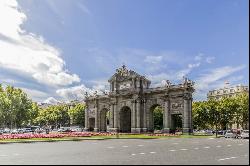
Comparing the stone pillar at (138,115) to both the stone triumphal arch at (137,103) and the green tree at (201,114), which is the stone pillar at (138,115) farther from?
the green tree at (201,114)

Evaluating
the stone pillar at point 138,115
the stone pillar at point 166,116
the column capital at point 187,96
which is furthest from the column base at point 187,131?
the stone pillar at point 138,115

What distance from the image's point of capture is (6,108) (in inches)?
4065

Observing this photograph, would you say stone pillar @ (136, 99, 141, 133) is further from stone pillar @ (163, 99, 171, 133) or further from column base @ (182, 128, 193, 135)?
column base @ (182, 128, 193, 135)

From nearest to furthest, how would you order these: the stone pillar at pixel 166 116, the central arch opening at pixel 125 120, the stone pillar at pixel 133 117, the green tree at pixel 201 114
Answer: the stone pillar at pixel 166 116
the stone pillar at pixel 133 117
the central arch opening at pixel 125 120
the green tree at pixel 201 114

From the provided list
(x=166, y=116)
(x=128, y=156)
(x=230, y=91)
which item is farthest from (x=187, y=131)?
(x=128, y=156)

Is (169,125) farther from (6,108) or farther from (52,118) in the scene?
(52,118)

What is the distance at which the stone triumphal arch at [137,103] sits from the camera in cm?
7325

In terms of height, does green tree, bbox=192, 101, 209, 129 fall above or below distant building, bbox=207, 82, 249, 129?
below

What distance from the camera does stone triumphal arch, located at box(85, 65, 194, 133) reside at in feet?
240

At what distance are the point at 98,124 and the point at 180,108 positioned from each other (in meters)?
28.0

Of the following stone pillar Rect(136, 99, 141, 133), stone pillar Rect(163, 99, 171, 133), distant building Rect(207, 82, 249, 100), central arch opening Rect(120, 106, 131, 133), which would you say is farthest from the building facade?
central arch opening Rect(120, 106, 131, 133)

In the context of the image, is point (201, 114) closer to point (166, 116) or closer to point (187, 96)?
point (166, 116)

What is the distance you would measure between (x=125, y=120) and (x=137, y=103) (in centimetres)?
873

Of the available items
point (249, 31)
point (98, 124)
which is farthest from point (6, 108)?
point (249, 31)
